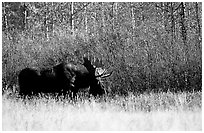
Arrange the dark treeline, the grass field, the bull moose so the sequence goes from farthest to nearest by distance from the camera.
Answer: the dark treeline → the bull moose → the grass field

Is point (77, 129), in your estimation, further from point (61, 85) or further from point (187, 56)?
point (187, 56)

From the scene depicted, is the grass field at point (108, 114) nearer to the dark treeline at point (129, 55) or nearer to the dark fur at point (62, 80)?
the dark fur at point (62, 80)

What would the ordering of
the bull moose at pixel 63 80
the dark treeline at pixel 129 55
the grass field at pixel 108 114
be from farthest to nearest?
the dark treeline at pixel 129 55 → the bull moose at pixel 63 80 → the grass field at pixel 108 114

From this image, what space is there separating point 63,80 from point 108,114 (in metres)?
2.19

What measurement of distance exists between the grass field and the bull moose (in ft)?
1.58

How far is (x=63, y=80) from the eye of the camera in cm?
792

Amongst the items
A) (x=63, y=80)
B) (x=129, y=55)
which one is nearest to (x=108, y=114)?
(x=63, y=80)

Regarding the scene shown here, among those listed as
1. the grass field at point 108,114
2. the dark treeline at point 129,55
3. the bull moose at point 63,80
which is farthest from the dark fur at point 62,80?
the grass field at point 108,114

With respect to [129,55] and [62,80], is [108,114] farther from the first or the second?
[129,55]

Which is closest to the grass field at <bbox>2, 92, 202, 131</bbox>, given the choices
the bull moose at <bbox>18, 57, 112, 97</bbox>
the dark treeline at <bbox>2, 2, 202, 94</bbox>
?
the bull moose at <bbox>18, 57, 112, 97</bbox>

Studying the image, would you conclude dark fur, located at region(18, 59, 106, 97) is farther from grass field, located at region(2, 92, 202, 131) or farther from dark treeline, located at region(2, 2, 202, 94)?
grass field, located at region(2, 92, 202, 131)

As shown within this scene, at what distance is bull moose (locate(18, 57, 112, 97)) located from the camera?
7.84 metres

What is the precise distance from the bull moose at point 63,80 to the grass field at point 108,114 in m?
0.48

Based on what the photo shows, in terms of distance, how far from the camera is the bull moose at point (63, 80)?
7843 millimetres
